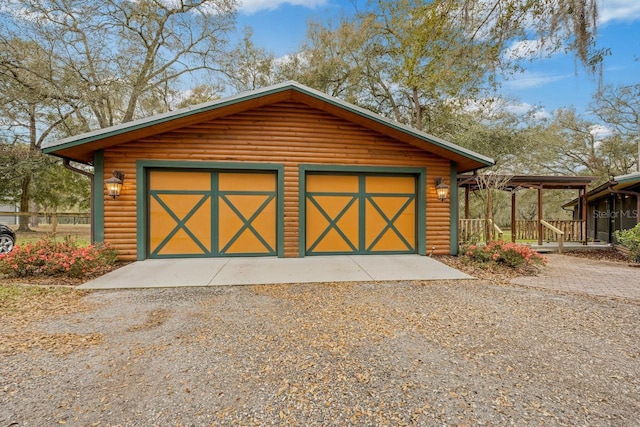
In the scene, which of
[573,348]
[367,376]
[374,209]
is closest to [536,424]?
[367,376]

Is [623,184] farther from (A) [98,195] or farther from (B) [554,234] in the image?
(A) [98,195]

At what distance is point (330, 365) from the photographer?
7.73 ft

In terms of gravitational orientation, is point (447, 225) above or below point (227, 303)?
above

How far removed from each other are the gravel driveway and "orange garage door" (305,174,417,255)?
3.33 meters

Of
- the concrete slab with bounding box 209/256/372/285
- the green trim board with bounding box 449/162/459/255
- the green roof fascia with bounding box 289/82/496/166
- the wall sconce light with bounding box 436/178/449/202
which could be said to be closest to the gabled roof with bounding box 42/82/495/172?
the green roof fascia with bounding box 289/82/496/166

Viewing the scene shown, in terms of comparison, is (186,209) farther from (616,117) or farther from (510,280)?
(616,117)

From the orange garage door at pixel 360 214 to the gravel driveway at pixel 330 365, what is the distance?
10.9 feet

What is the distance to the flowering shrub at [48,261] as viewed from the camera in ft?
16.0

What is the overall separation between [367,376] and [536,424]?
1008 mm

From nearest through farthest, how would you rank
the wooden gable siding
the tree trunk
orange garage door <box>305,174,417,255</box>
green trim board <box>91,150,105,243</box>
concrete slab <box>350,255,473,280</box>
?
concrete slab <box>350,255,473,280</box>
green trim board <box>91,150,105,243</box>
the wooden gable siding
orange garage door <box>305,174,417,255</box>
the tree trunk

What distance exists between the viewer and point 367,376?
2.20 meters

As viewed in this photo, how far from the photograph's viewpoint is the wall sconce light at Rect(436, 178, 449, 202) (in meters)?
7.12

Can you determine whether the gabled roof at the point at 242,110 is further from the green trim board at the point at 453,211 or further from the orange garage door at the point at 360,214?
the orange garage door at the point at 360,214

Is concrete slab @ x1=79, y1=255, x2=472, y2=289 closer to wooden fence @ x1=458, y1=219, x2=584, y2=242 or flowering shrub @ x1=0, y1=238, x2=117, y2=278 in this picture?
flowering shrub @ x1=0, y1=238, x2=117, y2=278
